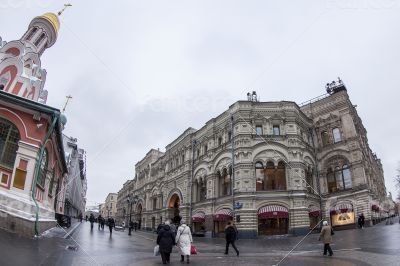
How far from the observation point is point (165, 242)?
10.8 meters

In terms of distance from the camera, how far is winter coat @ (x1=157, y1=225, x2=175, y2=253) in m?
10.8

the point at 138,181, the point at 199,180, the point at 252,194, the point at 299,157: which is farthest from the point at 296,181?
the point at 138,181

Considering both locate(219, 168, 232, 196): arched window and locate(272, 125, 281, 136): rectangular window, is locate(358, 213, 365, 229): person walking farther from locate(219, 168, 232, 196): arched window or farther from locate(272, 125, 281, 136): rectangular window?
locate(219, 168, 232, 196): arched window

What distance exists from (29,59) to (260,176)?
23.4 m

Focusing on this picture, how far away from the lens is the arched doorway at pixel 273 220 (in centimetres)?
2912

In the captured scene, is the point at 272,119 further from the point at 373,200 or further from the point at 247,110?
the point at 373,200

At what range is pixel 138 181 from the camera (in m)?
63.4

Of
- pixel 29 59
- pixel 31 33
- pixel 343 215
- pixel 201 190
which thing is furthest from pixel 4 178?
pixel 343 215

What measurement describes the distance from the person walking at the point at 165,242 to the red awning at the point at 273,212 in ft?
64.8

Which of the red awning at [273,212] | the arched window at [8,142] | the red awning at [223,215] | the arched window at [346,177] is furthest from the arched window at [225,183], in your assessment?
the arched window at [8,142]

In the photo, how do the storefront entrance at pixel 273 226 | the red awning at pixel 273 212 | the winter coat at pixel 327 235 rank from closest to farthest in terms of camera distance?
the winter coat at pixel 327 235, the red awning at pixel 273 212, the storefront entrance at pixel 273 226

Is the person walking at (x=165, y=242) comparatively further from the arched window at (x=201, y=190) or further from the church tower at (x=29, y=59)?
the arched window at (x=201, y=190)

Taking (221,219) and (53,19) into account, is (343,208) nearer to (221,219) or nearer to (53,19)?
(221,219)

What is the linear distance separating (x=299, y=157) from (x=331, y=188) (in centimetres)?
736
